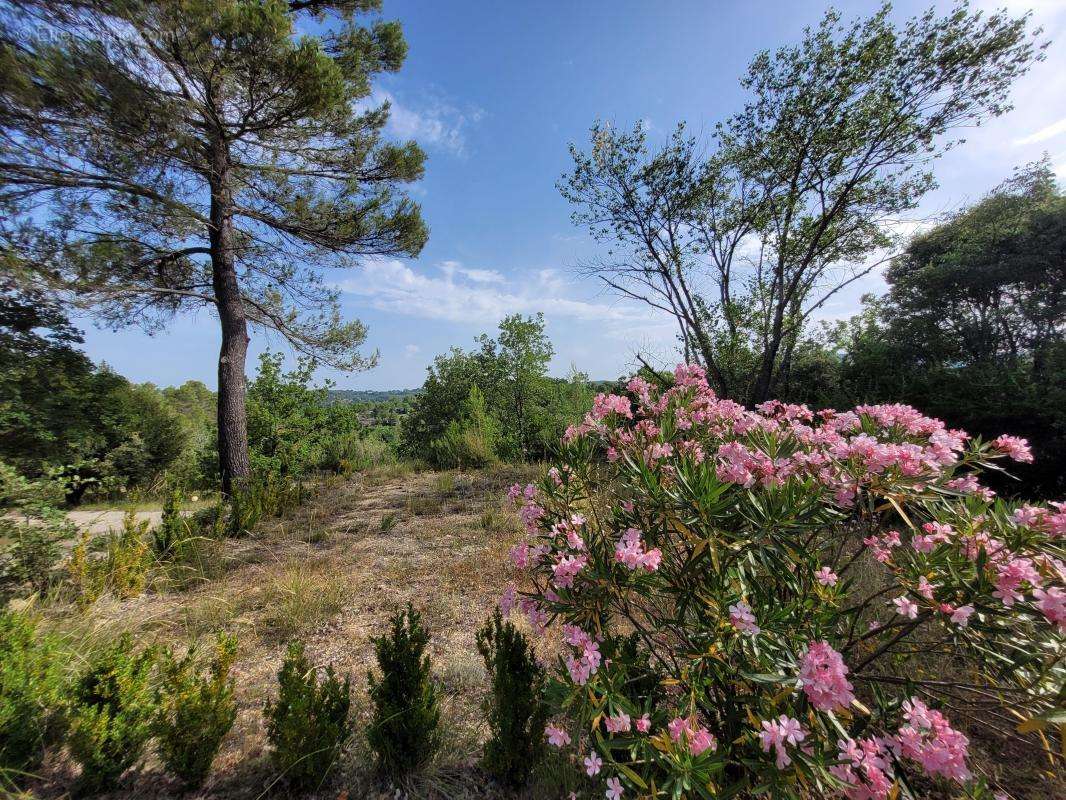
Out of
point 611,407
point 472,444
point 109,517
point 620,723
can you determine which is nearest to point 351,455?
point 472,444

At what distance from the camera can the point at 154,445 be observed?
906 cm

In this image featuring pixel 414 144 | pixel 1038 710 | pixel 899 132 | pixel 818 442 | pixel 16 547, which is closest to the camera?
pixel 1038 710

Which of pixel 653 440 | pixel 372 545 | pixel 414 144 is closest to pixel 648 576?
pixel 653 440

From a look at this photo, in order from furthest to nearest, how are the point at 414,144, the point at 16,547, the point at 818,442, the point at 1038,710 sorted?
the point at 414,144 < the point at 16,547 < the point at 818,442 < the point at 1038,710

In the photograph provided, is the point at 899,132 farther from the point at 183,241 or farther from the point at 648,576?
the point at 183,241

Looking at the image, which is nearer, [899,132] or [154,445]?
[899,132]

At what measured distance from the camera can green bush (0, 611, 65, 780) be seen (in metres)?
1.33

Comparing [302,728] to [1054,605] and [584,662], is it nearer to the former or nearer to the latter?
[584,662]

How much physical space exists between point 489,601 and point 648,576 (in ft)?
6.68

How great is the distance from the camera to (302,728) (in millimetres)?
1361

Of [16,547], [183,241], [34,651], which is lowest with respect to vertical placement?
[34,651]

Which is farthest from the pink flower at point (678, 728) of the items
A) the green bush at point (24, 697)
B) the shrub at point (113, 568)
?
the shrub at point (113, 568)

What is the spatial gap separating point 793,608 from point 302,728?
171 cm

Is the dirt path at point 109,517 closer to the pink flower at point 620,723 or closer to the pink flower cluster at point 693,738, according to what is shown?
the pink flower at point 620,723
